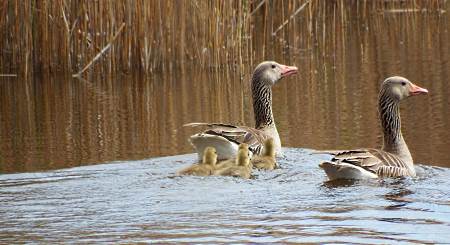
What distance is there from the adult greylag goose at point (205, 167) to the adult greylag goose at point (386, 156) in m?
1.12

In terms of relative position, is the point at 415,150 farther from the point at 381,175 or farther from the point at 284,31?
the point at 284,31

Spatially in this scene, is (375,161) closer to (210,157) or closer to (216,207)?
(210,157)

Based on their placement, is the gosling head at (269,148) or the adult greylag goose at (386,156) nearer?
the adult greylag goose at (386,156)

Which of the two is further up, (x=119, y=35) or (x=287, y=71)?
(x=119, y=35)

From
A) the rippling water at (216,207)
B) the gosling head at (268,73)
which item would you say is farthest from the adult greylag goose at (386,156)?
the gosling head at (268,73)

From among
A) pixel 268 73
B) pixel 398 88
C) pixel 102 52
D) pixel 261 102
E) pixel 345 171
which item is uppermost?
pixel 102 52

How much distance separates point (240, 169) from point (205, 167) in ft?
1.10

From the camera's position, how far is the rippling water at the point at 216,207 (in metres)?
8.36

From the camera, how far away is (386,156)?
35.3 ft

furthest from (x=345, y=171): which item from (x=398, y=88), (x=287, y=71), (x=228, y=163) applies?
(x=287, y=71)

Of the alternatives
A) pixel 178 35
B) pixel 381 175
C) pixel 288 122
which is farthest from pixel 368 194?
pixel 178 35

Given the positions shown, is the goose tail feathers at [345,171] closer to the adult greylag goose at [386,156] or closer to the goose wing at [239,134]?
the adult greylag goose at [386,156]

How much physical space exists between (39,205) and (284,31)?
13250 millimetres

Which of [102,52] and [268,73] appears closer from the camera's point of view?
[268,73]
